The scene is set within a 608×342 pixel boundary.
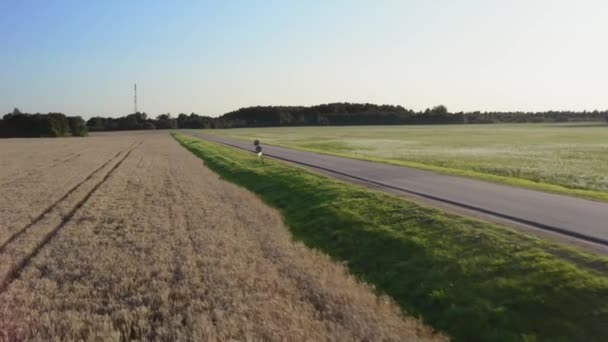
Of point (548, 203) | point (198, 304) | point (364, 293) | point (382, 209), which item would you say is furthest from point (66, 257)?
point (548, 203)

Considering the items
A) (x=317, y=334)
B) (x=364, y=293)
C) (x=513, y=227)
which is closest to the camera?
(x=317, y=334)

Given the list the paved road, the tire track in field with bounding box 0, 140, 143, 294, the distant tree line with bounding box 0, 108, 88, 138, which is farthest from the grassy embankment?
the distant tree line with bounding box 0, 108, 88, 138

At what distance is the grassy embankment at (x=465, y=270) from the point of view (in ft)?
25.6

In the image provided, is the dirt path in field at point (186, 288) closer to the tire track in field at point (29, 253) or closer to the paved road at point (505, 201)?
the tire track in field at point (29, 253)

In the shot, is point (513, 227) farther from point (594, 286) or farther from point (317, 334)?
point (317, 334)

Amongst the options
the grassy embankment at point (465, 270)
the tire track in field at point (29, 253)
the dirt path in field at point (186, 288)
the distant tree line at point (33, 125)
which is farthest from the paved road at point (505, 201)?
the distant tree line at point (33, 125)

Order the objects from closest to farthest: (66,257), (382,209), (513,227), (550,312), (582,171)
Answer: (550,312) → (66,257) → (513,227) → (382,209) → (582,171)

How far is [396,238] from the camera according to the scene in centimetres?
1262

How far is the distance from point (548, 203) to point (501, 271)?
24.0 ft

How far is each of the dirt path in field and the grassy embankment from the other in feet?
2.42

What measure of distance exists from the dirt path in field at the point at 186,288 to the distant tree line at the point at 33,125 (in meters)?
125

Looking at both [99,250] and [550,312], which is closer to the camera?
[550,312]

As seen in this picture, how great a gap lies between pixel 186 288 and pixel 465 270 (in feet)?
16.9

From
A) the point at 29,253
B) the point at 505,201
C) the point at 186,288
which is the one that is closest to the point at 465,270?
the point at 186,288
